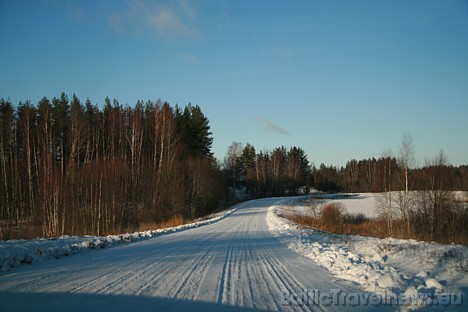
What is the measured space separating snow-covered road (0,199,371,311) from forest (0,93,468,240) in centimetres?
1588

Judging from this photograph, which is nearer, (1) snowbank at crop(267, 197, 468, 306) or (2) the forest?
(1) snowbank at crop(267, 197, 468, 306)

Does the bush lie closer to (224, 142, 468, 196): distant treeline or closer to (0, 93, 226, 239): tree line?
(0, 93, 226, 239): tree line

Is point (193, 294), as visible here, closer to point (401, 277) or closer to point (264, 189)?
point (401, 277)

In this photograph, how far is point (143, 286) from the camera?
6078 mm

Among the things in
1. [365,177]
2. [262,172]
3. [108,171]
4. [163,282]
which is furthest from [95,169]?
[365,177]

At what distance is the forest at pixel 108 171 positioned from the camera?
24.1 meters

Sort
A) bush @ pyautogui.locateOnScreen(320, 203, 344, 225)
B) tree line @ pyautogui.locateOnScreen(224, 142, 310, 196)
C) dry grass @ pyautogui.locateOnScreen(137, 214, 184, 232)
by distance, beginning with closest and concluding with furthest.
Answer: dry grass @ pyautogui.locateOnScreen(137, 214, 184, 232), bush @ pyautogui.locateOnScreen(320, 203, 344, 225), tree line @ pyautogui.locateOnScreen(224, 142, 310, 196)

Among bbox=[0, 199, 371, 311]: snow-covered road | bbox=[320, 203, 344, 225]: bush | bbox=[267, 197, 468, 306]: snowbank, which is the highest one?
bbox=[0, 199, 371, 311]: snow-covered road

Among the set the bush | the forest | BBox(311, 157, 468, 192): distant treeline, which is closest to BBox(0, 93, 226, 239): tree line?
the forest

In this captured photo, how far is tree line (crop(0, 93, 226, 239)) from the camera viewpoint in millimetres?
24312

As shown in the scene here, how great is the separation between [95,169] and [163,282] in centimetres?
2359

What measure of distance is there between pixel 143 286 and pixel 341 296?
13.0ft

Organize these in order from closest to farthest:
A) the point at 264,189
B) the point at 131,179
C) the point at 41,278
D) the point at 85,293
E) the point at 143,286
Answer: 1. the point at 85,293
2. the point at 143,286
3. the point at 41,278
4. the point at 131,179
5. the point at 264,189

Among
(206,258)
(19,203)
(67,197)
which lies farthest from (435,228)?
(19,203)
